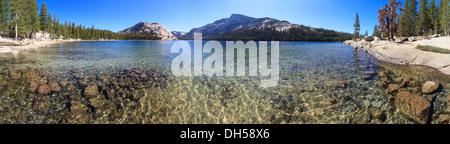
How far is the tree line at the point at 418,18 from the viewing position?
49.1 meters

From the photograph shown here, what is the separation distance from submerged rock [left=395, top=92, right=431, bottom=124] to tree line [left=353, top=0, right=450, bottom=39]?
56802 millimetres

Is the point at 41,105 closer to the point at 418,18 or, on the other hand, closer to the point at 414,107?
the point at 414,107

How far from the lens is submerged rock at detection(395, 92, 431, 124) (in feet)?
24.3

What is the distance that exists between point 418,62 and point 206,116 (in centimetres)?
2523

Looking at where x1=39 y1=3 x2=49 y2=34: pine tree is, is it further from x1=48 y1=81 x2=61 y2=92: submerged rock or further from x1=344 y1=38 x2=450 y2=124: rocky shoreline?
x1=344 y1=38 x2=450 y2=124: rocky shoreline

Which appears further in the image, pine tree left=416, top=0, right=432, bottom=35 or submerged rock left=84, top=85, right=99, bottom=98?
pine tree left=416, top=0, right=432, bottom=35

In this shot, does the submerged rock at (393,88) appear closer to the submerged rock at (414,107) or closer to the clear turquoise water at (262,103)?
the clear turquoise water at (262,103)

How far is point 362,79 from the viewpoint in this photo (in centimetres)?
1339

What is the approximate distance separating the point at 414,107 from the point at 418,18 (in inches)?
4099

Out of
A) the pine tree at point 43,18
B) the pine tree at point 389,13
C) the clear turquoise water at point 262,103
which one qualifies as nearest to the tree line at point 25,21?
the pine tree at point 43,18

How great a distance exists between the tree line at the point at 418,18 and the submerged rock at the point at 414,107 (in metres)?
56.8

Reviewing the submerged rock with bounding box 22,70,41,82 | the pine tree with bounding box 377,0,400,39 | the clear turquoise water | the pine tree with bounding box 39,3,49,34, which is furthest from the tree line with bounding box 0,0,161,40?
the pine tree with bounding box 377,0,400,39
